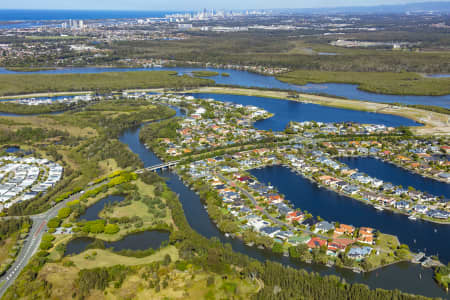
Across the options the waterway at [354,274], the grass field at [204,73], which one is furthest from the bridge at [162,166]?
the grass field at [204,73]

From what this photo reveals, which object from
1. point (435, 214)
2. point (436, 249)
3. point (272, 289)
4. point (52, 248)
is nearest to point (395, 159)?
point (435, 214)

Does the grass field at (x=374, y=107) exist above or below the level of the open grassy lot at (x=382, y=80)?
below

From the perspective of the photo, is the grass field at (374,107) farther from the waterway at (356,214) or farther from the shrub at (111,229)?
the shrub at (111,229)

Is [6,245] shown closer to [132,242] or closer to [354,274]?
[132,242]

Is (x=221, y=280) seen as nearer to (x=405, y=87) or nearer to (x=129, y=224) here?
(x=129, y=224)

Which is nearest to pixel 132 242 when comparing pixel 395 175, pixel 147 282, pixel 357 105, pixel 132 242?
pixel 132 242

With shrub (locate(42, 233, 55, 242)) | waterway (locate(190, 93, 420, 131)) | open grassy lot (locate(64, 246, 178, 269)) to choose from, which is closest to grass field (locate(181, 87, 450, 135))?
waterway (locate(190, 93, 420, 131))
